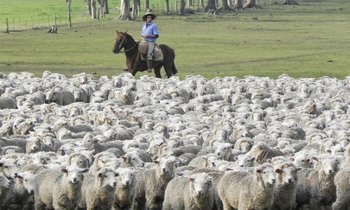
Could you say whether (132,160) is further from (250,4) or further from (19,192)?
(250,4)

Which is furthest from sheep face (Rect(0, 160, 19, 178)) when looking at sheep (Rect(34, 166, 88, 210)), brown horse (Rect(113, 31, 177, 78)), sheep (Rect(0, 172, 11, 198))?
brown horse (Rect(113, 31, 177, 78))

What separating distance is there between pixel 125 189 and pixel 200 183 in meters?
1.37

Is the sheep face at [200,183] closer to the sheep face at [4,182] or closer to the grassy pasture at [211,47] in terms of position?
the sheep face at [4,182]

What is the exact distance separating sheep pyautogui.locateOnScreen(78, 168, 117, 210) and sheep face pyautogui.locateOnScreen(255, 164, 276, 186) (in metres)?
2.41

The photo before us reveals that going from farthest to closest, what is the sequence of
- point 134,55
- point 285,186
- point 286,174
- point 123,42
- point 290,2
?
point 290,2 → point 134,55 → point 123,42 → point 285,186 → point 286,174

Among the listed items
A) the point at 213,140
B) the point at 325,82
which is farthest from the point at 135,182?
the point at 325,82

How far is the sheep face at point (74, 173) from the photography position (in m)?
16.8

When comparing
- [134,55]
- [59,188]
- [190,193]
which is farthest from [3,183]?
[134,55]

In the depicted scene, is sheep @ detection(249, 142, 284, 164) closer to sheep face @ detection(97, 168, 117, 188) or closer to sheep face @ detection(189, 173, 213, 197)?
sheep face @ detection(189, 173, 213, 197)

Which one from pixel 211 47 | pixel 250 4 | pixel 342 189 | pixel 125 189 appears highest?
pixel 125 189

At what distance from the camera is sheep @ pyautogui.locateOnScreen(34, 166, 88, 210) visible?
55.7 ft

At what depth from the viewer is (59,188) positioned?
17.2 meters

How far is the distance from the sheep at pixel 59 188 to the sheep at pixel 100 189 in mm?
163

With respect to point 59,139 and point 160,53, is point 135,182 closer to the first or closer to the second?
point 59,139
